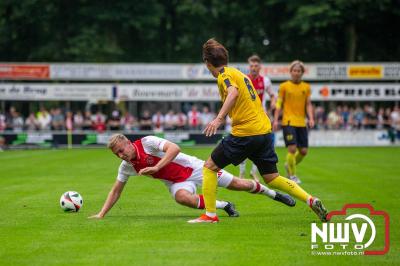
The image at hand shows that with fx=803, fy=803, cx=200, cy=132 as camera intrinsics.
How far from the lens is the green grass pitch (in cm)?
691

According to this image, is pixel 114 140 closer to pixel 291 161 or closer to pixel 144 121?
pixel 291 161

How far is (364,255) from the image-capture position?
23.0 ft

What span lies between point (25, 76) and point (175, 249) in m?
33.1

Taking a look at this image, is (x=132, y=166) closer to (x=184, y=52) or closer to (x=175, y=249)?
(x=175, y=249)

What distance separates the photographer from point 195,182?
9633 mm

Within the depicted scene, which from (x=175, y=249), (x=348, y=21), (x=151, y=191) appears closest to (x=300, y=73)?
(x=151, y=191)

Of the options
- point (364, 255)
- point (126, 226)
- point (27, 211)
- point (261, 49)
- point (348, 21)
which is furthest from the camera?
point (261, 49)

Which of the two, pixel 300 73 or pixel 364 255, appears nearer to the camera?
pixel 364 255

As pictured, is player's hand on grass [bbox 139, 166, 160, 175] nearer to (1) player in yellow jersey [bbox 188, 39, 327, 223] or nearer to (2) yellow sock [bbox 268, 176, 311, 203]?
(1) player in yellow jersey [bbox 188, 39, 327, 223]

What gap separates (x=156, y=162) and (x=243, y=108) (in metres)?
1.29

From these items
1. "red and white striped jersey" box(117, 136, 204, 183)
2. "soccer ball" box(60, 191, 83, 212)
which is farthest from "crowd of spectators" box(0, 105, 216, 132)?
"red and white striped jersey" box(117, 136, 204, 183)

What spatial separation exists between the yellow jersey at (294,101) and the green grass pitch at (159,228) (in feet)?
3.93

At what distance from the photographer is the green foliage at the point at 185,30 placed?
154ft

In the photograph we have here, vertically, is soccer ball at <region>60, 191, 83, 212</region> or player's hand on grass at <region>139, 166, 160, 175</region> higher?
player's hand on grass at <region>139, 166, 160, 175</region>
